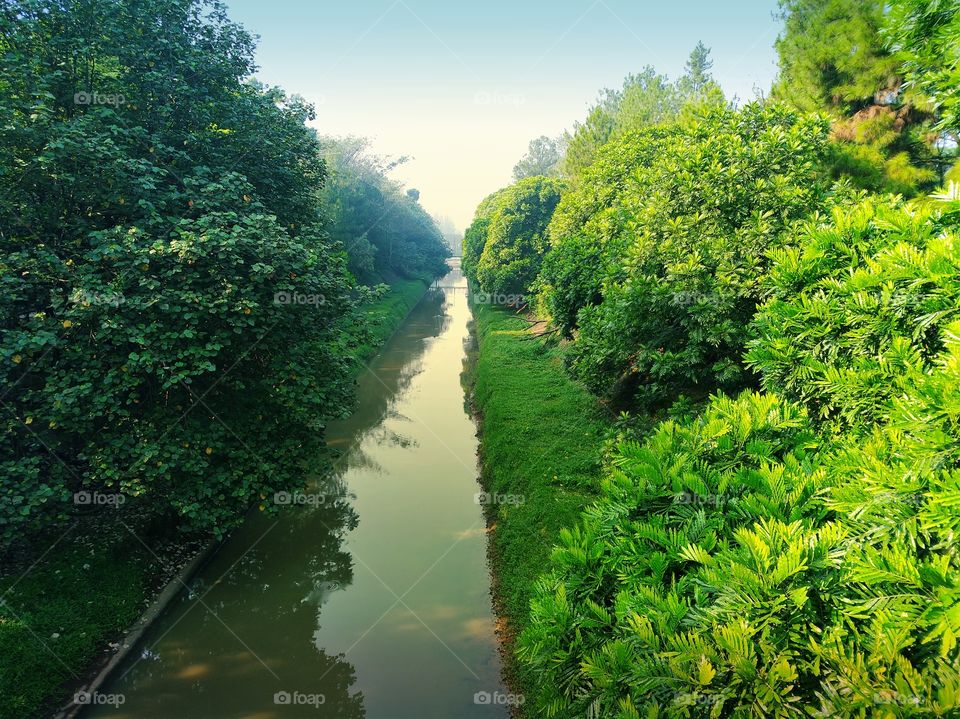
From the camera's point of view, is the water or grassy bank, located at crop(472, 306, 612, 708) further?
grassy bank, located at crop(472, 306, 612, 708)

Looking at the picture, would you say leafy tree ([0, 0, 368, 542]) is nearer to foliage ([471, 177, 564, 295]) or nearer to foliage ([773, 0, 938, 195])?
foliage ([773, 0, 938, 195])

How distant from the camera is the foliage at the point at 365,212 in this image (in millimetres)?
36084

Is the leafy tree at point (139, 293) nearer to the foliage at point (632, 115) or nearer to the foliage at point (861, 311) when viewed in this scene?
the foliage at point (861, 311)

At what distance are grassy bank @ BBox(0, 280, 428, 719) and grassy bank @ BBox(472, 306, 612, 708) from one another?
16.6ft

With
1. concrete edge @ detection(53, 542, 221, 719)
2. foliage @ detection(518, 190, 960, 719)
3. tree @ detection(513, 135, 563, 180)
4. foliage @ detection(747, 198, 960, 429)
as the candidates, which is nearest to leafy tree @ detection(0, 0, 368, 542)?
concrete edge @ detection(53, 542, 221, 719)

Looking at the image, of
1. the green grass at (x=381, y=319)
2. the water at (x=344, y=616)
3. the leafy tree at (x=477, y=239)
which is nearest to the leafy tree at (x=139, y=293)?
the green grass at (x=381, y=319)

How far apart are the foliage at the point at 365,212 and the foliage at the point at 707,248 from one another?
843 inches

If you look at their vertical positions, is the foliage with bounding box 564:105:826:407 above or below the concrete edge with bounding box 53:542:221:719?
above

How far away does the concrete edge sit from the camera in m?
7.18

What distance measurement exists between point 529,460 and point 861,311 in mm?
9115

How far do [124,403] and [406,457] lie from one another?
352 inches

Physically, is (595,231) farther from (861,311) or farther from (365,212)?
(365,212)

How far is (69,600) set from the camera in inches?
324

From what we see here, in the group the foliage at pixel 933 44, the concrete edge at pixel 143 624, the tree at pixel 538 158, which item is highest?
the tree at pixel 538 158
